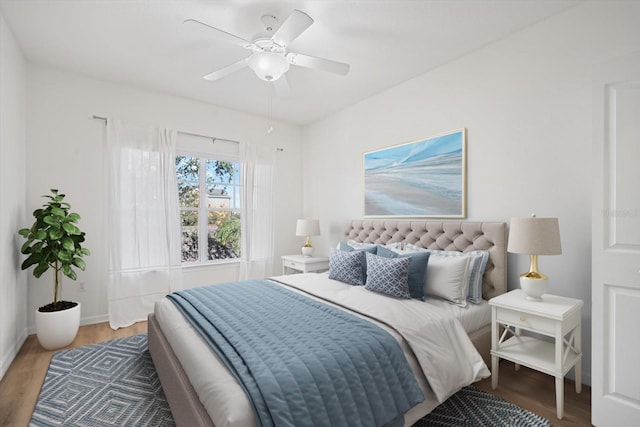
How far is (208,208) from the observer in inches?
168

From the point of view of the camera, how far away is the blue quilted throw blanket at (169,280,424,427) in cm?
125

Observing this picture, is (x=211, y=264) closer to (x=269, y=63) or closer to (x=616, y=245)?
(x=269, y=63)

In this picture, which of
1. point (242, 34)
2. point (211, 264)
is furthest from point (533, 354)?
point (211, 264)

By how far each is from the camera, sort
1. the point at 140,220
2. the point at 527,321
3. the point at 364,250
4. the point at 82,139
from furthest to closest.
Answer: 1. the point at 140,220
2. the point at 82,139
3. the point at 364,250
4. the point at 527,321

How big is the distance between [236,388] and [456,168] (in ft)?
8.57

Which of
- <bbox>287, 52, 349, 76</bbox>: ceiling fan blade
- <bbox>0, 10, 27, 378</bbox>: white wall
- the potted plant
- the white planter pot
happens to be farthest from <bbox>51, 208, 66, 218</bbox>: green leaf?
<bbox>287, 52, 349, 76</bbox>: ceiling fan blade

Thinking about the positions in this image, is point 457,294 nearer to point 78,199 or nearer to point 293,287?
point 293,287

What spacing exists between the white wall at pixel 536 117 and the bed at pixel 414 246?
170 millimetres

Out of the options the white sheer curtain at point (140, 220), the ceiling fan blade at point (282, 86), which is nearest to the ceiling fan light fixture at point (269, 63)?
the ceiling fan blade at point (282, 86)

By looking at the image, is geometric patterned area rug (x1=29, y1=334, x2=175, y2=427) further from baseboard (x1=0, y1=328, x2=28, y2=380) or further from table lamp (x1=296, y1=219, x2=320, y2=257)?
table lamp (x1=296, y1=219, x2=320, y2=257)

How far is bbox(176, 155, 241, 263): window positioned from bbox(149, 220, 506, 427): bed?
1642mm

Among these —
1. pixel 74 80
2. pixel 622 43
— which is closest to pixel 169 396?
pixel 74 80

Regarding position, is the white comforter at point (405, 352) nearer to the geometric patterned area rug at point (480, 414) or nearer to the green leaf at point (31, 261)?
the geometric patterned area rug at point (480, 414)

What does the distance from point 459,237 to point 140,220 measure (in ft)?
11.4
